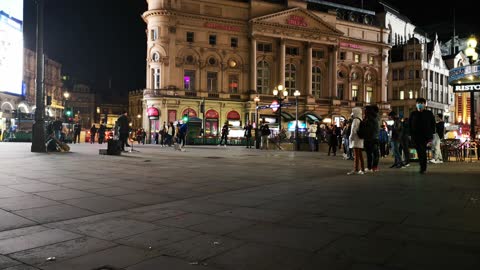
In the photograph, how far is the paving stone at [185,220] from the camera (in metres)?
4.96

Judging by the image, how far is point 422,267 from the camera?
3.26 metres

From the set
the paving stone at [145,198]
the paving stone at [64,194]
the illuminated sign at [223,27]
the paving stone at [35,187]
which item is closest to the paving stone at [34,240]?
the paving stone at [145,198]

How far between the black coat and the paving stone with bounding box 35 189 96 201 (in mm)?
8991

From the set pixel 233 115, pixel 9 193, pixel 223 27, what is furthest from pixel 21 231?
pixel 223 27

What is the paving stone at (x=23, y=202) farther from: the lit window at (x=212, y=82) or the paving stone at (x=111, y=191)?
the lit window at (x=212, y=82)

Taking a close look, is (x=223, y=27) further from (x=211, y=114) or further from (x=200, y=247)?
(x=200, y=247)

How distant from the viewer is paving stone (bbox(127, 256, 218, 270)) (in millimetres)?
3356

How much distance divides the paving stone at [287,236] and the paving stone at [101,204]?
2340mm

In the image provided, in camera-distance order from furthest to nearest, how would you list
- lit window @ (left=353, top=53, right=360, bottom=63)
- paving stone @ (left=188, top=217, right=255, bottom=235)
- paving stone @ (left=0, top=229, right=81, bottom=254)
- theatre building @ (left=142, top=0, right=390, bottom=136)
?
lit window @ (left=353, top=53, right=360, bottom=63) → theatre building @ (left=142, top=0, right=390, bottom=136) → paving stone @ (left=188, top=217, right=255, bottom=235) → paving stone @ (left=0, top=229, right=81, bottom=254)

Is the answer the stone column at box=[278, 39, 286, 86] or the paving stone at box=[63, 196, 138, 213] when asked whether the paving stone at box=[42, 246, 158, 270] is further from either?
the stone column at box=[278, 39, 286, 86]

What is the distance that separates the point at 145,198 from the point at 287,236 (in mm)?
3315

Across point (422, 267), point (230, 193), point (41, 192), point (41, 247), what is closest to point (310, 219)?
point (422, 267)

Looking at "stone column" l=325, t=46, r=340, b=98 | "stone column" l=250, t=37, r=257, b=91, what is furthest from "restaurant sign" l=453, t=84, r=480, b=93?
"stone column" l=325, t=46, r=340, b=98

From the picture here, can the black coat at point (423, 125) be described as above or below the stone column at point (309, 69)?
below
